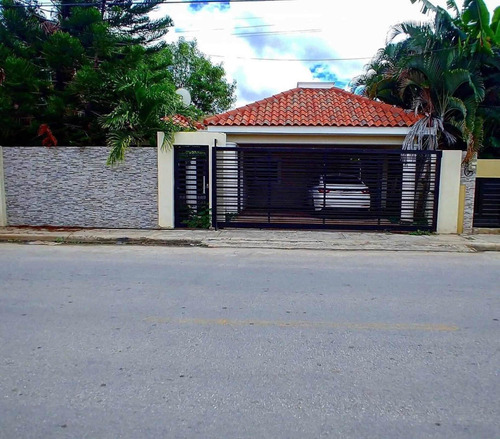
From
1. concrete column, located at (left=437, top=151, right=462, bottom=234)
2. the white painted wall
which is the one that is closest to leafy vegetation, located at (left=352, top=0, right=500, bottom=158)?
concrete column, located at (left=437, top=151, right=462, bottom=234)

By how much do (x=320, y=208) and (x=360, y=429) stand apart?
877cm

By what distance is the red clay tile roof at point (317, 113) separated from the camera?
13.3 m

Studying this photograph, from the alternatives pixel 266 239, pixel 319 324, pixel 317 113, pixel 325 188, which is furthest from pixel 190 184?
pixel 319 324

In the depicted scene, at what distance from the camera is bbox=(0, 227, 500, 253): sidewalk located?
9695mm

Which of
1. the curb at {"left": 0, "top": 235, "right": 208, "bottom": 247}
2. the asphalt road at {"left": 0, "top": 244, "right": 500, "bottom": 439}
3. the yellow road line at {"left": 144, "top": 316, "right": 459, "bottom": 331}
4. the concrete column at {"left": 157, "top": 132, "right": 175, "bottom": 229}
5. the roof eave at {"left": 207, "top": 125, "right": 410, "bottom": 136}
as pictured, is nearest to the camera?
the asphalt road at {"left": 0, "top": 244, "right": 500, "bottom": 439}

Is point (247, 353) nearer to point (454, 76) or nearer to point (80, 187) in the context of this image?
point (80, 187)

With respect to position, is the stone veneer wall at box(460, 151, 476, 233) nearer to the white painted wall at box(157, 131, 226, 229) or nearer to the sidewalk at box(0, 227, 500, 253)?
the sidewalk at box(0, 227, 500, 253)

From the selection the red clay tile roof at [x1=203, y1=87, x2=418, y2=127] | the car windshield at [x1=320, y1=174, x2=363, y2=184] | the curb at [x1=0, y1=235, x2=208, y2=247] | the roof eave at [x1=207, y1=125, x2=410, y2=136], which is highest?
the red clay tile roof at [x1=203, y1=87, x2=418, y2=127]

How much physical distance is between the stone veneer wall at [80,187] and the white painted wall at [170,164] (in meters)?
0.19

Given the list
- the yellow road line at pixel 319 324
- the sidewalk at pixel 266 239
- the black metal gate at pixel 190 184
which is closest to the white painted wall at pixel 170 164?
the black metal gate at pixel 190 184

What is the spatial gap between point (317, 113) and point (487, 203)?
5748 millimetres

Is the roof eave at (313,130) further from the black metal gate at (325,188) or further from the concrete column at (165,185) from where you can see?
the concrete column at (165,185)

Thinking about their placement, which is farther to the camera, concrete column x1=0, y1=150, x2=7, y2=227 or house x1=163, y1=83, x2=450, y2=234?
concrete column x1=0, y1=150, x2=7, y2=227

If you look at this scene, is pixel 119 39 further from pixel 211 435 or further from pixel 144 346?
pixel 211 435
